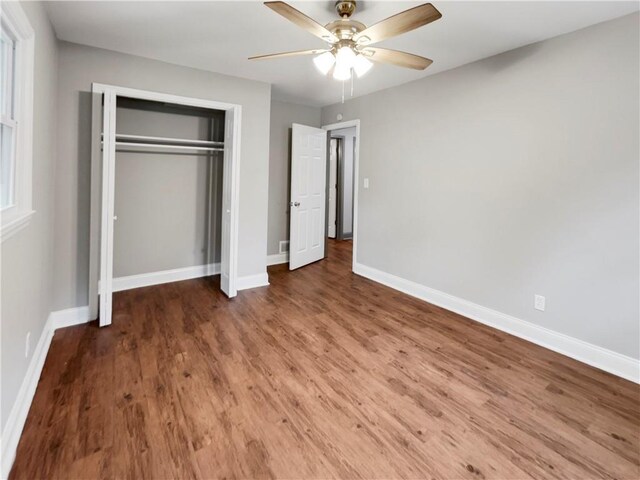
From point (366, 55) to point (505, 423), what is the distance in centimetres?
241

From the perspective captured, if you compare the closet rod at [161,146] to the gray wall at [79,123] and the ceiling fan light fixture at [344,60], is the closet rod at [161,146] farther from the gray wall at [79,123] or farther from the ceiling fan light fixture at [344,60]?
the ceiling fan light fixture at [344,60]

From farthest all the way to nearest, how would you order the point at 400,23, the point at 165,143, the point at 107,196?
the point at 165,143
the point at 107,196
the point at 400,23

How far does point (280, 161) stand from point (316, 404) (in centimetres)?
385

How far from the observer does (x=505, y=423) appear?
1.91 meters

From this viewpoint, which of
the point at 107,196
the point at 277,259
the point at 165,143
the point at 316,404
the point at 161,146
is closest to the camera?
the point at 316,404

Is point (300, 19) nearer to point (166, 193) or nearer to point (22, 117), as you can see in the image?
point (22, 117)

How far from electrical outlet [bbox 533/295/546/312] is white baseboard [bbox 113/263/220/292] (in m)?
3.61

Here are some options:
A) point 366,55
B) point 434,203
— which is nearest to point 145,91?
point 366,55

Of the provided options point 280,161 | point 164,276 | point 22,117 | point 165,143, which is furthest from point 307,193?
point 22,117

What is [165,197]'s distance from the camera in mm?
4137

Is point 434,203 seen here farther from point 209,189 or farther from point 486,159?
point 209,189

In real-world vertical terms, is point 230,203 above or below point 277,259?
above

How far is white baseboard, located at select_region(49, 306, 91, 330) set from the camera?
2.96 m

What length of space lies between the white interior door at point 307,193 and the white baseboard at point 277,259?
0.36m
